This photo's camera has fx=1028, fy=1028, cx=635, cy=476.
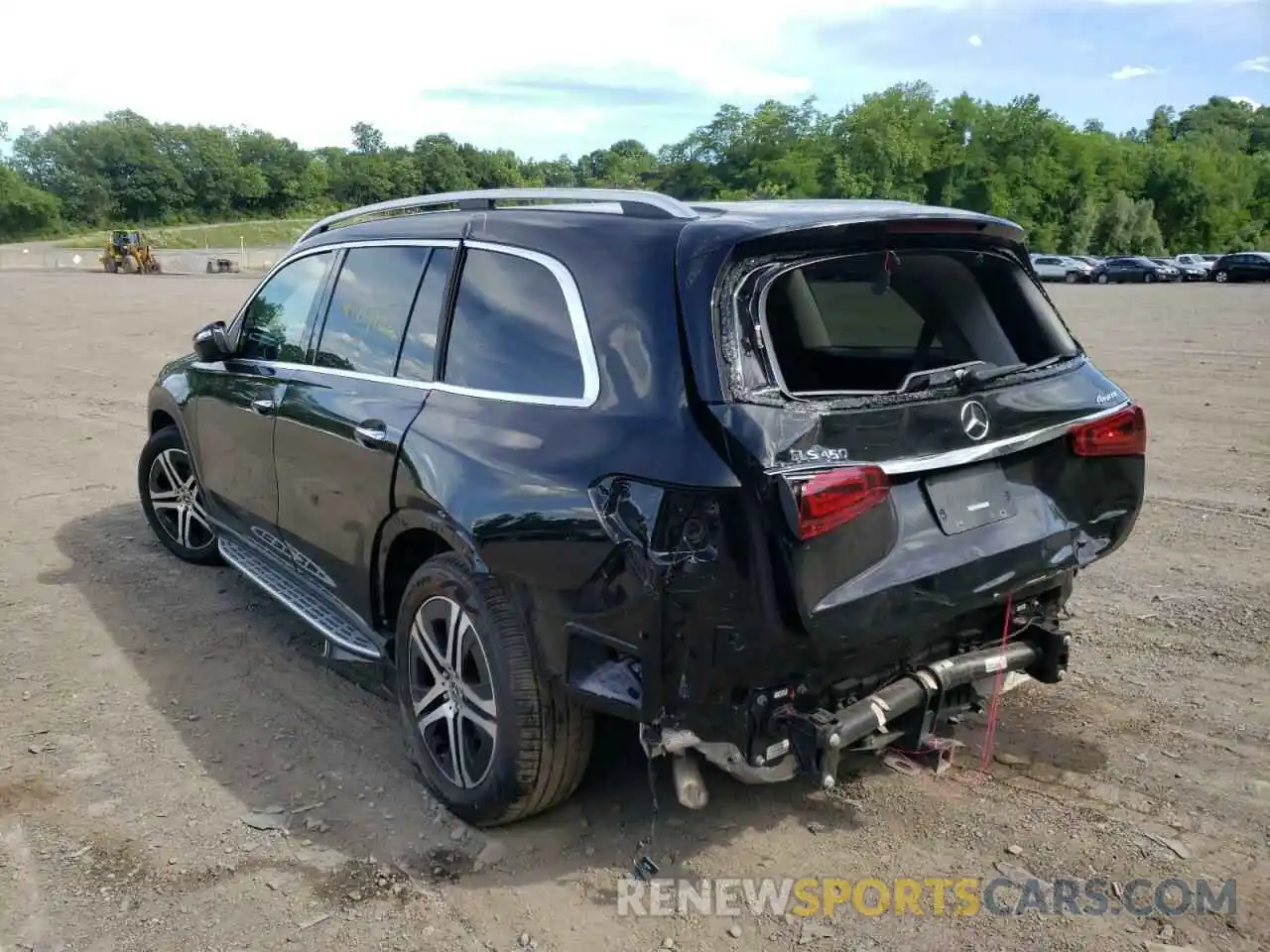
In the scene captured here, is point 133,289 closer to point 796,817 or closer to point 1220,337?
point 1220,337

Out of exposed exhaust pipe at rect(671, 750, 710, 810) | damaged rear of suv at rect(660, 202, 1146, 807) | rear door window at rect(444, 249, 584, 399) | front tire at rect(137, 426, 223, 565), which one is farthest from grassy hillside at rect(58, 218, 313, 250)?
exposed exhaust pipe at rect(671, 750, 710, 810)

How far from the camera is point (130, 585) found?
5.62 meters

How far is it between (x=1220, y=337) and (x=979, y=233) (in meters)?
18.0

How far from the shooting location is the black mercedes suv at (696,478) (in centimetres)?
269

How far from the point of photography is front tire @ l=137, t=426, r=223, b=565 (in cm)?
580

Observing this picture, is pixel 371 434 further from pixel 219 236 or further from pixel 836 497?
pixel 219 236

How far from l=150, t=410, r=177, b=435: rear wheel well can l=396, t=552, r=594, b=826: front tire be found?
10.5 feet

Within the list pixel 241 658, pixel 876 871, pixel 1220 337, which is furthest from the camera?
pixel 1220 337

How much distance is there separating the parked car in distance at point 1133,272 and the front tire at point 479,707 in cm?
5382

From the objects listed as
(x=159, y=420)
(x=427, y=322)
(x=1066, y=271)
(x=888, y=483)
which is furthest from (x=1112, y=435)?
(x=1066, y=271)

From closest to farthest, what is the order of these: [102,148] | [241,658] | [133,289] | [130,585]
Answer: [241,658]
[130,585]
[133,289]
[102,148]

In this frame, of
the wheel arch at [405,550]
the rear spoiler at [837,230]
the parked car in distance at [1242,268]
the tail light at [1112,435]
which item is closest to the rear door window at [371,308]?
the wheel arch at [405,550]

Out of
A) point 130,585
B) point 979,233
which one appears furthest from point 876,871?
point 130,585

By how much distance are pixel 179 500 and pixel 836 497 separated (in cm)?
456
